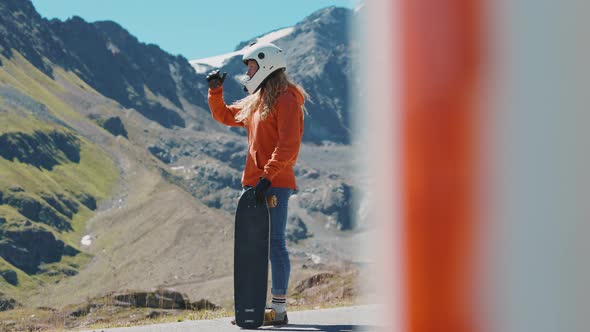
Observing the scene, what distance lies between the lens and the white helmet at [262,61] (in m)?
6.78

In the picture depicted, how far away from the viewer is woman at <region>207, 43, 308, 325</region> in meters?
6.76

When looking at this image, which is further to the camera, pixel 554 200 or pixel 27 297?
pixel 27 297

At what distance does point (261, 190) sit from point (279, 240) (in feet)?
2.28

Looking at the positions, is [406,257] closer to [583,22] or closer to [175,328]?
[583,22]

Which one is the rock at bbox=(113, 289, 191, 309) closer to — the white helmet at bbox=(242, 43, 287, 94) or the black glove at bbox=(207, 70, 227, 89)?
the black glove at bbox=(207, 70, 227, 89)

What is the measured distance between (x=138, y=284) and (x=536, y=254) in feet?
565

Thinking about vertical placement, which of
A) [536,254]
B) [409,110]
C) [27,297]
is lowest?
[536,254]

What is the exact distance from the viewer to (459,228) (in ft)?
3.34

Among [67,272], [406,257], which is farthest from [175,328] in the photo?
[67,272]

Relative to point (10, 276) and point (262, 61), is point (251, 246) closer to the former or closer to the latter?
point (262, 61)

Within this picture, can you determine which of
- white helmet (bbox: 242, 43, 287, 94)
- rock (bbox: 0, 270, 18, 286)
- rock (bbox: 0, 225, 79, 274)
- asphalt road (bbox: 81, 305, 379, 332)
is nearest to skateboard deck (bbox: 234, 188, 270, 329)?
asphalt road (bbox: 81, 305, 379, 332)

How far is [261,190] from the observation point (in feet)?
21.3

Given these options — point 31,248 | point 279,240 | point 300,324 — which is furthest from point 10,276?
point 279,240

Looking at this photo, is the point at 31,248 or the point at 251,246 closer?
the point at 251,246
